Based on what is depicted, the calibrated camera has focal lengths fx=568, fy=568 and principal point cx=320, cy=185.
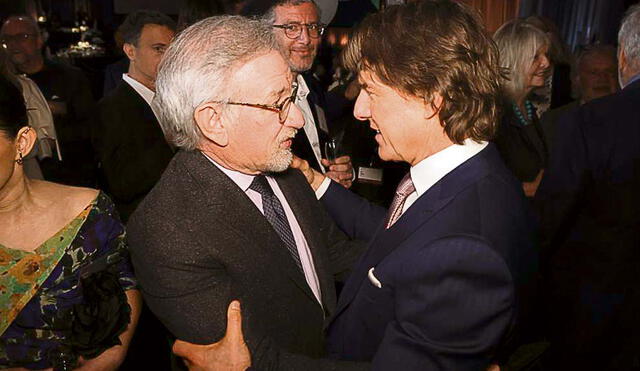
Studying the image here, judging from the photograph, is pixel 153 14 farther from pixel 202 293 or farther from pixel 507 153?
pixel 202 293

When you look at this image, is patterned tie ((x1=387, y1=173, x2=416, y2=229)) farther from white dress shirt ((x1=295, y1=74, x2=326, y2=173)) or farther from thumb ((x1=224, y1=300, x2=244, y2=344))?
white dress shirt ((x1=295, y1=74, x2=326, y2=173))

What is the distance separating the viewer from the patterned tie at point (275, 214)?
5.45 ft

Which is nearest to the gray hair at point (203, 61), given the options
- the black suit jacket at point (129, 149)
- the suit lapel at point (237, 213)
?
the suit lapel at point (237, 213)

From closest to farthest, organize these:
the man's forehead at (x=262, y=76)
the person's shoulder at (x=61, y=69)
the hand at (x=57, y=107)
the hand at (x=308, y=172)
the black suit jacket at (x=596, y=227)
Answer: the man's forehead at (x=262, y=76) → the hand at (x=308, y=172) → the black suit jacket at (x=596, y=227) → the hand at (x=57, y=107) → the person's shoulder at (x=61, y=69)

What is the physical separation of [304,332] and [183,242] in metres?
0.44

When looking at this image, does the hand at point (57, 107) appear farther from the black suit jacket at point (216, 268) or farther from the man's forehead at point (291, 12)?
the black suit jacket at point (216, 268)

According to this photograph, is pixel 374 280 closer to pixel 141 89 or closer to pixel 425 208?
pixel 425 208

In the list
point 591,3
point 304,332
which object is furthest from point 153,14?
point 591,3

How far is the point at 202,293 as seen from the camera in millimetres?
1391

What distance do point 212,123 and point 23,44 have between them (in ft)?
10.9

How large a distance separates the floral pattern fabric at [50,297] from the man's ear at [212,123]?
0.53 m

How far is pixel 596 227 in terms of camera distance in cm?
241

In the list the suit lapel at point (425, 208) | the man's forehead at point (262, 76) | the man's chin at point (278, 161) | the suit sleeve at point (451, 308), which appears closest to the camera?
the suit sleeve at point (451, 308)

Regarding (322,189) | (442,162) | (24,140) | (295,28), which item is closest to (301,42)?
(295,28)
